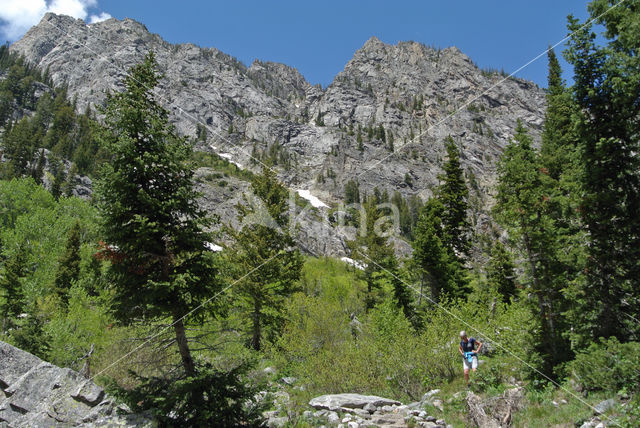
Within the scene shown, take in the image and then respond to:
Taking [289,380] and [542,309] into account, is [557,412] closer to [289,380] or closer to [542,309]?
[542,309]

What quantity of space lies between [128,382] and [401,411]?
33.4 feet

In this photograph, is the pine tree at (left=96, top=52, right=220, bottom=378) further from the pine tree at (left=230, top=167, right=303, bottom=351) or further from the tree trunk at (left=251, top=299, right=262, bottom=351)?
the tree trunk at (left=251, top=299, right=262, bottom=351)

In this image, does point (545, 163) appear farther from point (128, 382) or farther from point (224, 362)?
point (128, 382)

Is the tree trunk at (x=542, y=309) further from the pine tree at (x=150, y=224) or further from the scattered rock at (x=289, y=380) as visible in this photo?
the pine tree at (x=150, y=224)

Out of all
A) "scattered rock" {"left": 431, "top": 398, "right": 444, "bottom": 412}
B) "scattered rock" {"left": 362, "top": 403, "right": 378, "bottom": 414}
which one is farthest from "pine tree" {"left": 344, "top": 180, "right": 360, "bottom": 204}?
"scattered rock" {"left": 362, "top": 403, "right": 378, "bottom": 414}

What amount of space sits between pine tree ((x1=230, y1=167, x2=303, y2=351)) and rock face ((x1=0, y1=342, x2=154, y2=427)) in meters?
10.2

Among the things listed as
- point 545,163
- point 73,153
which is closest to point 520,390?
point 545,163


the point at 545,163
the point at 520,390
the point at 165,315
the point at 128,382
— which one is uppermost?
the point at 545,163

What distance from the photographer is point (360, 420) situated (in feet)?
36.4

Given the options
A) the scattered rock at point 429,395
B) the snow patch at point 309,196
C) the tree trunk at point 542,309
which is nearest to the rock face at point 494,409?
the scattered rock at point 429,395

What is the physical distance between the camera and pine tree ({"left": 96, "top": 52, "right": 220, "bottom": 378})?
30.3 ft

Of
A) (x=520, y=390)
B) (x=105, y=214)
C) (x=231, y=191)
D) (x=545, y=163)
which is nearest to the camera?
(x=105, y=214)

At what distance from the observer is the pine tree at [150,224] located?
924 cm

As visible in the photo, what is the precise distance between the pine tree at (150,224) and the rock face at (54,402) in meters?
1.72
